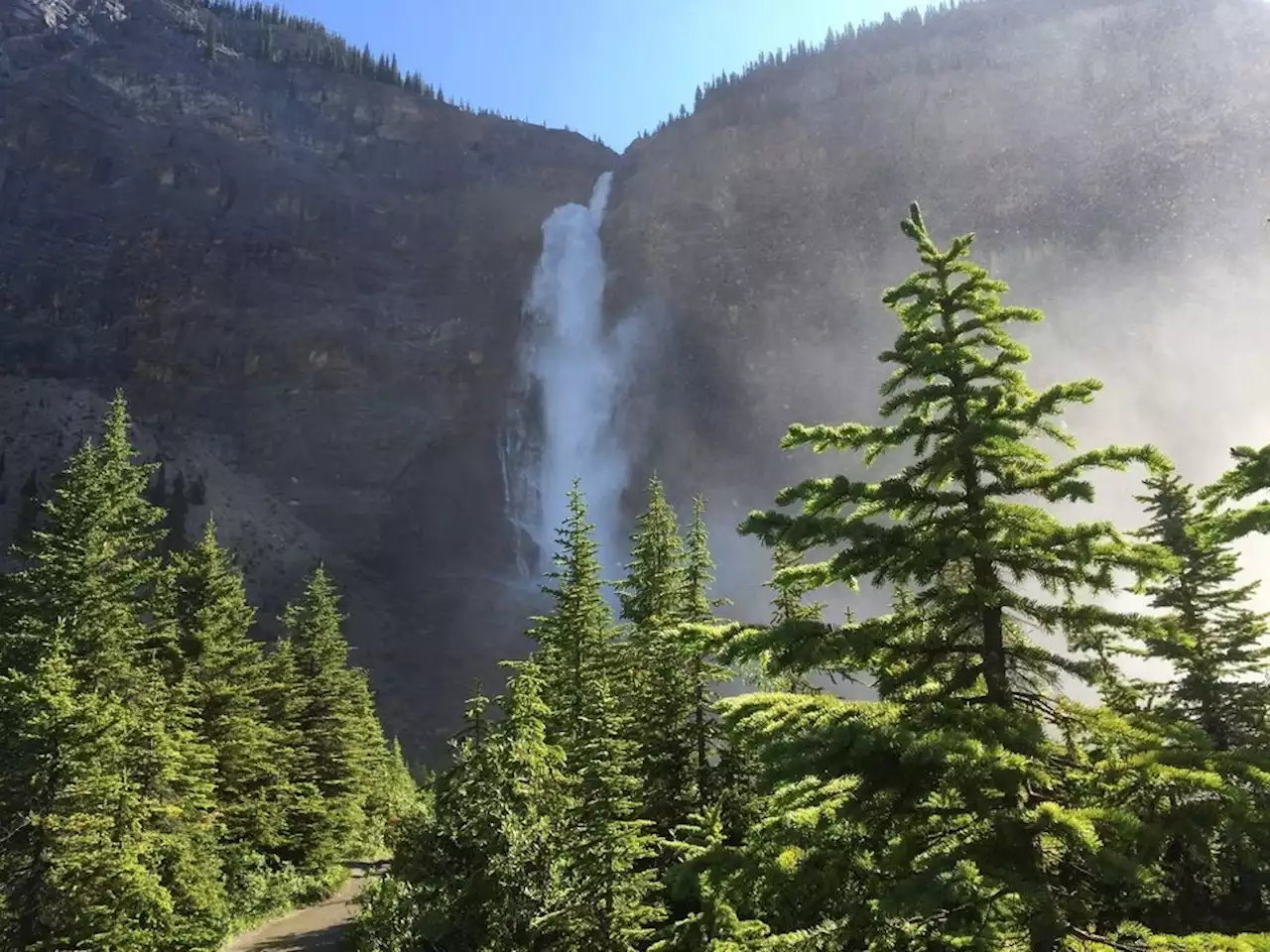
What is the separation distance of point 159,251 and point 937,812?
95.1 m

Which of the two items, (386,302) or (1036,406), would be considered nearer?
(1036,406)

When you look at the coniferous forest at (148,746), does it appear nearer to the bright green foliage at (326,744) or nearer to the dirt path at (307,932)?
the bright green foliage at (326,744)

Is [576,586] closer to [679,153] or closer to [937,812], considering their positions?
[937,812]

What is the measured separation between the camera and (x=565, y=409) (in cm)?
8044

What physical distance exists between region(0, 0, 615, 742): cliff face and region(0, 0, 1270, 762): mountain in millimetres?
319

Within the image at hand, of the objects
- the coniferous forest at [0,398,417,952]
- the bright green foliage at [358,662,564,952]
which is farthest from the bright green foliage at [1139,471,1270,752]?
the coniferous forest at [0,398,417,952]

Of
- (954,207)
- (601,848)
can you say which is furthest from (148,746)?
(954,207)

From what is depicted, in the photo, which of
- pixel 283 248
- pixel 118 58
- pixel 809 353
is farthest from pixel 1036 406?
pixel 118 58

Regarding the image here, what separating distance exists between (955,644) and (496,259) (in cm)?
9147

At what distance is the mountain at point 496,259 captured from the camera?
230 ft

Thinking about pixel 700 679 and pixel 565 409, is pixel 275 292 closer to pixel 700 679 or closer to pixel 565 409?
pixel 565 409

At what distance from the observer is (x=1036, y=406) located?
5.00m

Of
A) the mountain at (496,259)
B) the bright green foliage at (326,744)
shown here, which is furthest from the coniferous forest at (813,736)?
the mountain at (496,259)

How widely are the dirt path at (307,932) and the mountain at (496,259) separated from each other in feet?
125
